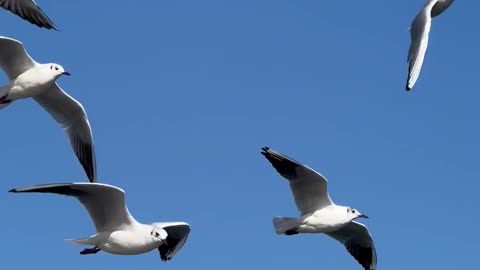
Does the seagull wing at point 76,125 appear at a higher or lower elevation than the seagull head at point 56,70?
lower

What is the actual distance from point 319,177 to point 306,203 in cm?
58

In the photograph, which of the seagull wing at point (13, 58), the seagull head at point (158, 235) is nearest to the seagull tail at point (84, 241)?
the seagull head at point (158, 235)

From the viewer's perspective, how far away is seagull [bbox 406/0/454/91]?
14.4 metres

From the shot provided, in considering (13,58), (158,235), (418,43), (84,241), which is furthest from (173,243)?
(418,43)

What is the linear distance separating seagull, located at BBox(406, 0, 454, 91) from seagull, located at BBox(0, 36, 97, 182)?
5.38m

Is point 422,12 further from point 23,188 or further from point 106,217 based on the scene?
point 23,188

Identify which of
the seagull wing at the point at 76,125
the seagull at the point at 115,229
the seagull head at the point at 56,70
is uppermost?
the seagull head at the point at 56,70

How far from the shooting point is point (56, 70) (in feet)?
55.0

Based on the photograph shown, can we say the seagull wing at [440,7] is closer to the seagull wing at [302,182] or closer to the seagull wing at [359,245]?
the seagull wing at [302,182]

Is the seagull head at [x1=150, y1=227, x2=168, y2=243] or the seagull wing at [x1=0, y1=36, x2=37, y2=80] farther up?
the seagull wing at [x1=0, y1=36, x2=37, y2=80]

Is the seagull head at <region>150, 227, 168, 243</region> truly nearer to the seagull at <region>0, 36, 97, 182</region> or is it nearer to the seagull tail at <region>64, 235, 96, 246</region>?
the seagull tail at <region>64, 235, 96, 246</region>

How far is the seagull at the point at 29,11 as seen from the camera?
52.9 feet

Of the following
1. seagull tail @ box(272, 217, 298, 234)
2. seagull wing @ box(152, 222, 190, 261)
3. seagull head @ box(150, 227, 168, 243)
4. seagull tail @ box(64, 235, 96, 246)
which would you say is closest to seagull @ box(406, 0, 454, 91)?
seagull tail @ box(272, 217, 298, 234)

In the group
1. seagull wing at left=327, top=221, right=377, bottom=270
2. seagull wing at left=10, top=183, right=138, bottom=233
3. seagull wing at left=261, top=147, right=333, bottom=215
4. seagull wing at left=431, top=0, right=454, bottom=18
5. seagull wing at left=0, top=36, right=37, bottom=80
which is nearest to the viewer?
seagull wing at left=10, top=183, right=138, bottom=233
